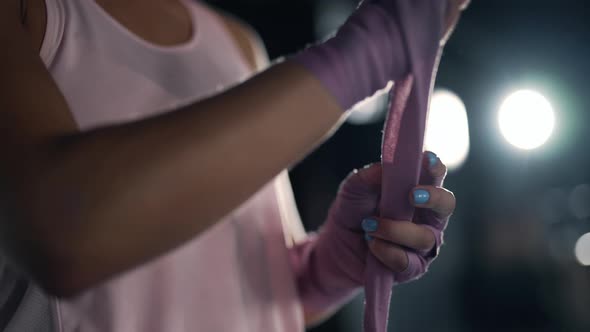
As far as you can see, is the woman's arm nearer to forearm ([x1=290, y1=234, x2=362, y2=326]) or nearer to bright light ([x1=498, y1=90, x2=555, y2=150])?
forearm ([x1=290, y1=234, x2=362, y2=326])

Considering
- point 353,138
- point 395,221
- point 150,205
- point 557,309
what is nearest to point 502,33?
point 353,138

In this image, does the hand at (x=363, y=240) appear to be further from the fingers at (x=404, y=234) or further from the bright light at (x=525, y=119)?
the bright light at (x=525, y=119)

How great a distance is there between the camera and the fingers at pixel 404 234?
421mm

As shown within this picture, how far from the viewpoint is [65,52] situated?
0.43 metres

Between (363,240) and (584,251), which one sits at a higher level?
(363,240)

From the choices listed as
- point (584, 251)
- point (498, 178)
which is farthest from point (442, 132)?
point (498, 178)

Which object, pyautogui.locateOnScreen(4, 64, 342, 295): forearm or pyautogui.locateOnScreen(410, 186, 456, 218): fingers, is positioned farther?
pyautogui.locateOnScreen(410, 186, 456, 218): fingers

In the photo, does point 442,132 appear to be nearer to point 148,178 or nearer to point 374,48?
point 374,48

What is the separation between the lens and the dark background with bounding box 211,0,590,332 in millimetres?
1102

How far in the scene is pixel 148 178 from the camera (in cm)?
28

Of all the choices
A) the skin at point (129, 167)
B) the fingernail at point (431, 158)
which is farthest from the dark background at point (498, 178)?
the skin at point (129, 167)

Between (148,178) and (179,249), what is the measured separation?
22cm

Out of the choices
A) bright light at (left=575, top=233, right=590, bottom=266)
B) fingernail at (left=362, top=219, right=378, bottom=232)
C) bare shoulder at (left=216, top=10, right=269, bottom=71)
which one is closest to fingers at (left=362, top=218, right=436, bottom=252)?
fingernail at (left=362, top=219, right=378, bottom=232)

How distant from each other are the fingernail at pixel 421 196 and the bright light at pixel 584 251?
1.52 meters
